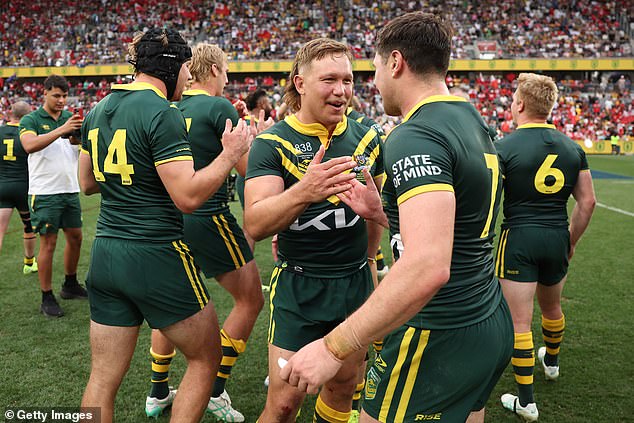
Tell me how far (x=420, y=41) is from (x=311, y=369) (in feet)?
4.18

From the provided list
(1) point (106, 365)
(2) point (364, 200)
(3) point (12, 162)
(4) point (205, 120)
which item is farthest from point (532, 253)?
(3) point (12, 162)

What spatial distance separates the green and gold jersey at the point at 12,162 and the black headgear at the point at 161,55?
5166 mm

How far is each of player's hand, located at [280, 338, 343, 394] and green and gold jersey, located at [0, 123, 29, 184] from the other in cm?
681

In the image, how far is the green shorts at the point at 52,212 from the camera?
20.8ft

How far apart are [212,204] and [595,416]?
10.6 ft

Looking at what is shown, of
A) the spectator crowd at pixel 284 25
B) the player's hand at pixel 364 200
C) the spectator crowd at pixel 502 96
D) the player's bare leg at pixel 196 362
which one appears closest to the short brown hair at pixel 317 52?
the player's hand at pixel 364 200

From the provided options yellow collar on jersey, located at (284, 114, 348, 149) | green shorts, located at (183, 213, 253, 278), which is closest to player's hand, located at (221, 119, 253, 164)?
yellow collar on jersey, located at (284, 114, 348, 149)

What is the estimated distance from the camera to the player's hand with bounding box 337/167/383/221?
2555 millimetres

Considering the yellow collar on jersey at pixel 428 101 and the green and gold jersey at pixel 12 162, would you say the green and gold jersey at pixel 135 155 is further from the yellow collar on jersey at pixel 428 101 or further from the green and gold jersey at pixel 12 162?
the green and gold jersey at pixel 12 162

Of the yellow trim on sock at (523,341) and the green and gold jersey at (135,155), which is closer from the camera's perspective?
the green and gold jersey at (135,155)

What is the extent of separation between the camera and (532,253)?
4.00 meters

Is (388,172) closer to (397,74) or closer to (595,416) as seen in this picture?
(397,74)

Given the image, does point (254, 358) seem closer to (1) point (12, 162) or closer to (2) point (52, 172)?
(2) point (52, 172)

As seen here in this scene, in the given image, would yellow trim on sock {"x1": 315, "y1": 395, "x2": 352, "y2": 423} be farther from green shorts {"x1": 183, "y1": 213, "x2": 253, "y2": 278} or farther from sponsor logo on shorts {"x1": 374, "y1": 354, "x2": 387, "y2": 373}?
green shorts {"x1": 183, "y1": 213, "x2": 253, "y2": 278}
